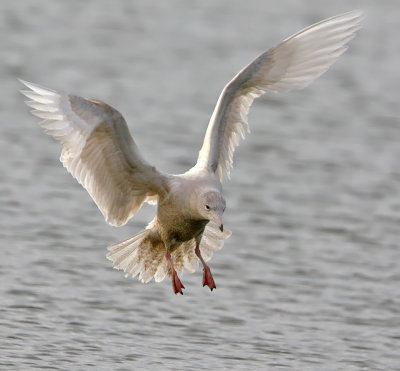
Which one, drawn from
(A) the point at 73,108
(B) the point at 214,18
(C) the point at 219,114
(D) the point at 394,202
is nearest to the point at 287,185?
(D) the point at 394,202

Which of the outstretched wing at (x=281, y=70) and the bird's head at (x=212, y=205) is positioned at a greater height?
the outstretched wing at (x=281, y=70)

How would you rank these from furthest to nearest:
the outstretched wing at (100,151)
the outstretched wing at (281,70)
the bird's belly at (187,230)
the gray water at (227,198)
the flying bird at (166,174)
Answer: the gray water at (227,198), the outstretched wing at (281,70), the bird's belly at (187,230), the flying bird at (166,174), the outstretched wing at (100,151)

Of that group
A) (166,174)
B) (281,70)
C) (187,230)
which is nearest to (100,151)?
(166,174)

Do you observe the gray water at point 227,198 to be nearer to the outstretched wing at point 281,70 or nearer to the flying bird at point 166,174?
the flying bird at point 166,174

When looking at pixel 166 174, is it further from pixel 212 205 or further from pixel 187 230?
pixel 212 205

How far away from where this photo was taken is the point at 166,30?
23328mm

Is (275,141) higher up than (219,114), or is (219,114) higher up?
(275,141)

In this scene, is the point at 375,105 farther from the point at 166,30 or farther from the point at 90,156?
the point at 90,156

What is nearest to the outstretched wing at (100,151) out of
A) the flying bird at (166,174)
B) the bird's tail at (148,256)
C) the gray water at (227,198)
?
the flying bird at (166,174)

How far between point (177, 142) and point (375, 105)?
4001mm

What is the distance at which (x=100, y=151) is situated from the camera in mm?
10008

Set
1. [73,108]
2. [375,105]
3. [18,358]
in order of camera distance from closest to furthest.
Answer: [73,108] < [18,358] < [375,105]

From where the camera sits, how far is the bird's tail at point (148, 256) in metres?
10.8

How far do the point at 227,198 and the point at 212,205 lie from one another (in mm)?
5661
